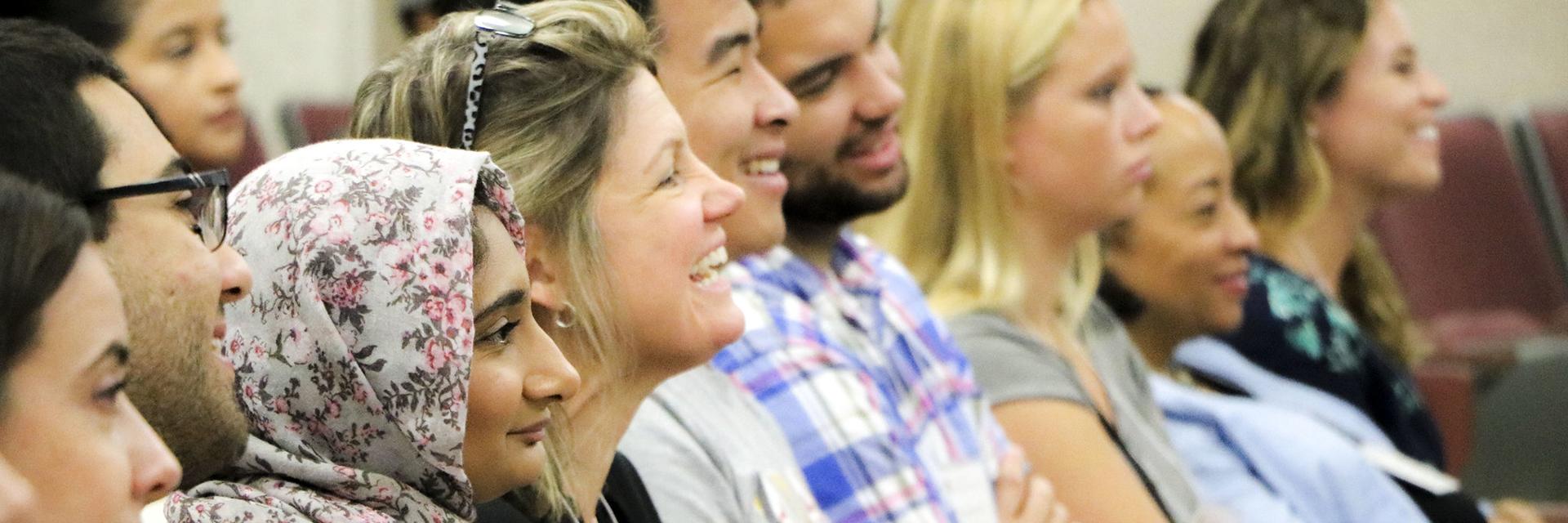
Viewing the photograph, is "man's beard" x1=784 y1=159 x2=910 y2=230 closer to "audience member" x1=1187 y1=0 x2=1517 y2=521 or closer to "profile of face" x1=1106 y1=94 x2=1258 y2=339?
"profile of face" x1=1106 y1=94 x2=1258 y2=339

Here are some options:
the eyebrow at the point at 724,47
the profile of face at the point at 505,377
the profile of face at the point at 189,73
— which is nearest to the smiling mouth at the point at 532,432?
the profile of face at the point at 505,377

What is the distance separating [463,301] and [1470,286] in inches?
169

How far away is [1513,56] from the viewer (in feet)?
20.2

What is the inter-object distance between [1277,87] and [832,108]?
1.51 m

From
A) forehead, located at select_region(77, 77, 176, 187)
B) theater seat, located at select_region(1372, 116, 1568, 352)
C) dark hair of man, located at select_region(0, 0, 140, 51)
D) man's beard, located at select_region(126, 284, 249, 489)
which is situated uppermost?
forehead, located at select_region(77, 77, 176, 187)

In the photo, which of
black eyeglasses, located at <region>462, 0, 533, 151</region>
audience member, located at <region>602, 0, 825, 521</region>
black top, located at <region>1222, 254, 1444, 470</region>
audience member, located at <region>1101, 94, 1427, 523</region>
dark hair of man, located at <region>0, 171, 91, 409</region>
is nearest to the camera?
dark hair of man, located at <region>0, 171, 91, 409</region>

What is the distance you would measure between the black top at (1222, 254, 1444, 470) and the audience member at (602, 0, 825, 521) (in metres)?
1.41

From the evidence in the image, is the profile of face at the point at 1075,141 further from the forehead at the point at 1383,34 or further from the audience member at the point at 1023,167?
the forehead at the point at 1383,34

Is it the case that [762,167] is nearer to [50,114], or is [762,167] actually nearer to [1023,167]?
[1023,167]

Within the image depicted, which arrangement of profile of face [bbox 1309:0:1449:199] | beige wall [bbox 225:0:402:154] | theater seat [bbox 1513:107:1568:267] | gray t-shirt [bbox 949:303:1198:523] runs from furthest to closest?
theater seat [bbox 1513:107:1568:267] < beige wall [bbox 225:0:402:154] < profile of face [bbox 1309:0:1449:199] < gray t-shirt [bbox 949:303:1198:523]

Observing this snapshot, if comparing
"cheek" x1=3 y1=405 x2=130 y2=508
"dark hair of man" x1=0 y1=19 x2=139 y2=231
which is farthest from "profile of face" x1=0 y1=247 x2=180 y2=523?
"dark hair of man" x1=0 y1=19 x2=139 y2=231

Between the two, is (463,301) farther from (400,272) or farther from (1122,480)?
(1122,480)

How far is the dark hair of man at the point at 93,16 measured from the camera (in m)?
2.15

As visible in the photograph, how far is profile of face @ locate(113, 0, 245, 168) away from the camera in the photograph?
2.32m
